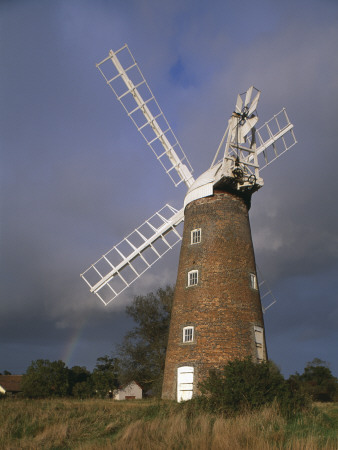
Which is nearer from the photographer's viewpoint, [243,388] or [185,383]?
[243,388]

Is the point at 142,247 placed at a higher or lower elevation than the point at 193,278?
higher

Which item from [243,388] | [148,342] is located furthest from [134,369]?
[243,388]

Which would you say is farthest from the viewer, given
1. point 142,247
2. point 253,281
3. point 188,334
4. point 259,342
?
point 142,247

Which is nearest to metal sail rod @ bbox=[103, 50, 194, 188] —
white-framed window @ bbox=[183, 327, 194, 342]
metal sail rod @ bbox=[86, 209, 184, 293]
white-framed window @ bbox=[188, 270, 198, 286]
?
metal sail rod @ bbox=[86, 209, 184, 293]

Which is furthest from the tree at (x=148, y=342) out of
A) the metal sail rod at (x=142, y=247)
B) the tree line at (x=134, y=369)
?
the metal sail rod at (x=142, y=247)

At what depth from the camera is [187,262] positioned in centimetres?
1973

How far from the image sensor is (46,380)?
123 feet

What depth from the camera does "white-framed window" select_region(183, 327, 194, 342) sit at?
18016 millimetres

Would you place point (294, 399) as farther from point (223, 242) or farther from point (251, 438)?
point (223, 242)

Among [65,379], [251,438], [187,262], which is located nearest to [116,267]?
[187,262]

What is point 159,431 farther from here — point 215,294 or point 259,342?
point 259,342

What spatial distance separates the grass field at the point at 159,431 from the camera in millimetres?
7809

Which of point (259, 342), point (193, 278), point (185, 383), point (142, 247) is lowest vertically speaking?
point (185, 383)

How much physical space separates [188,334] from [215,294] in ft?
6.75
